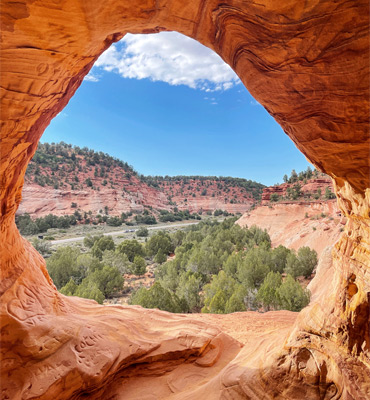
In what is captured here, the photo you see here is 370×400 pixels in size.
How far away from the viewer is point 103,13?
336cm

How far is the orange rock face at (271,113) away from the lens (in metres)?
3.07

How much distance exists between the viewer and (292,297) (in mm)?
11297

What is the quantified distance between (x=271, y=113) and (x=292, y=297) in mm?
10252

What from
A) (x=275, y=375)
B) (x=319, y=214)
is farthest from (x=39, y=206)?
(x=275, y=375)

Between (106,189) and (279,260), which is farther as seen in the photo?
(106,189)

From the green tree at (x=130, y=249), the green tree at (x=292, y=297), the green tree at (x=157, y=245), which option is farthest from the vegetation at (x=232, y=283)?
the green tree at (x=130, y=249)

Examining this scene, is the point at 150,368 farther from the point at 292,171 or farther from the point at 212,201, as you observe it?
the point at 212,201

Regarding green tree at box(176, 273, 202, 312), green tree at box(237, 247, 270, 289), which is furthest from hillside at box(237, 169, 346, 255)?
green tree at box(176, 273, 202, 312)

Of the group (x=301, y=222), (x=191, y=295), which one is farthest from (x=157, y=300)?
(x=301, y=222)

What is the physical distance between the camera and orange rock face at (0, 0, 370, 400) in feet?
10.1

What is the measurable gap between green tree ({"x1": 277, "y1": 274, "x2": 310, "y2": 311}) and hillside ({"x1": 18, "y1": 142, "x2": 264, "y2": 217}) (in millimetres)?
53360

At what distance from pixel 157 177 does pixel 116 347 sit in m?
110

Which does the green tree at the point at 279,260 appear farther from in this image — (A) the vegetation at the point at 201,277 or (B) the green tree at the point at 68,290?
(B) the green tree at the point at 68,290

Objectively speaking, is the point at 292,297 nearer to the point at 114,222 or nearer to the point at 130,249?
the point at 130,249
